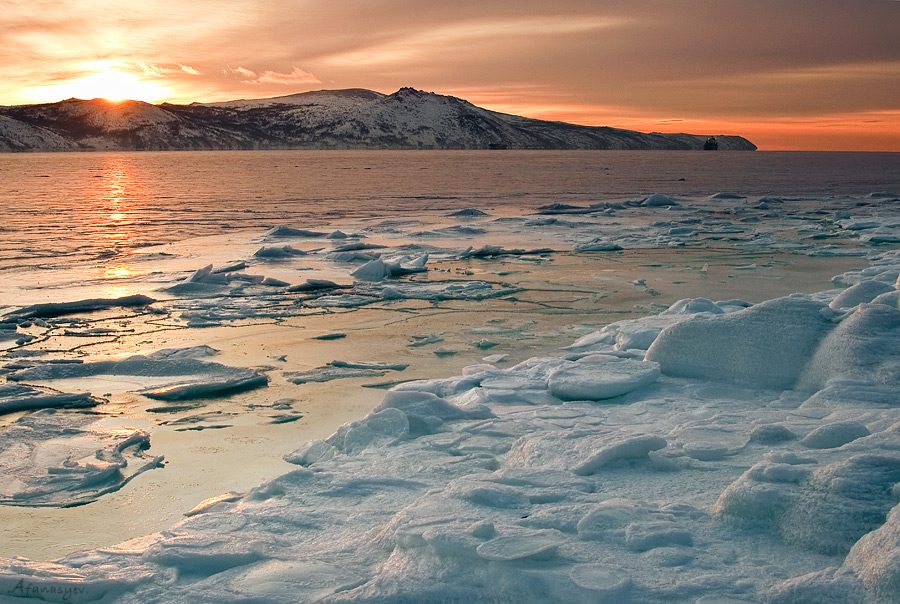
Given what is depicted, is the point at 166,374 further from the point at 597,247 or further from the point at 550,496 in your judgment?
the point at 597,247

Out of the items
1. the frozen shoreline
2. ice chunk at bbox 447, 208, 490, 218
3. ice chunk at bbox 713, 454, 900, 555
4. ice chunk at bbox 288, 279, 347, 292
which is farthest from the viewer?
ice chunk at bbox 447, 208, 490, 218

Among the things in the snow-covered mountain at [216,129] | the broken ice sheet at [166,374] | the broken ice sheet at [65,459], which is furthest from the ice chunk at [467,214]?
the snow-covered mountain at [216,129]

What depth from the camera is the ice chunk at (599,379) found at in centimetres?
491

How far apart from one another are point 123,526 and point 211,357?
287 cm

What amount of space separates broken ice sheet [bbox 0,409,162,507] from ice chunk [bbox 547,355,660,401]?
2.52 metres

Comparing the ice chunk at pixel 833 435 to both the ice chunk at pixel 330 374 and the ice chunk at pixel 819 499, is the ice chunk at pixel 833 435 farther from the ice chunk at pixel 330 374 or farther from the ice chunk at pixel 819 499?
the ice chunk at pixel 330 374

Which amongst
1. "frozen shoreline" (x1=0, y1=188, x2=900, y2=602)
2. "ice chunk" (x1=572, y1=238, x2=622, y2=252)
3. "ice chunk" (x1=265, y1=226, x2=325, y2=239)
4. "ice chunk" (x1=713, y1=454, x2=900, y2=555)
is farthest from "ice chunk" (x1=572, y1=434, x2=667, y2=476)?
"ice chunk" (x1=265, y1=226, x2=325, y2=239)

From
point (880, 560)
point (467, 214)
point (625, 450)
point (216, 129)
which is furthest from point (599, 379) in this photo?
point (216, 129)

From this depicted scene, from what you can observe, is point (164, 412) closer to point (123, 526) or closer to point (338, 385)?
point (338, 385)

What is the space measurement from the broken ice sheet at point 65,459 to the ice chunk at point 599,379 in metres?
2.52

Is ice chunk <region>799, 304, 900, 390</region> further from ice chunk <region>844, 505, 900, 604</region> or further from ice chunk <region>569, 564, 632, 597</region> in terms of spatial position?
ice chunk <region>569, 564, 632, 597</region>

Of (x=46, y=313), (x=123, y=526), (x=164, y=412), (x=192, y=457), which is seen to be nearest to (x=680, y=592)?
(x=123, y=526)

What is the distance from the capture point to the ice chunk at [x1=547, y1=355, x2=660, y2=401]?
4914mm

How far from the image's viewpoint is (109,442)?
427 cm
